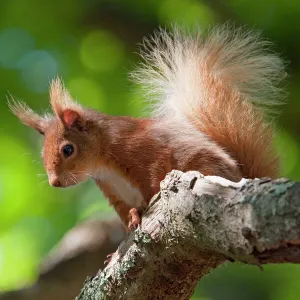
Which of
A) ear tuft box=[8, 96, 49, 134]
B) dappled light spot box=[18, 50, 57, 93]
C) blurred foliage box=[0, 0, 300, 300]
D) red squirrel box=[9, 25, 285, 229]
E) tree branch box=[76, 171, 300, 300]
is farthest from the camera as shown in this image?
dappled light spot box=[18, 50, 57, 93]

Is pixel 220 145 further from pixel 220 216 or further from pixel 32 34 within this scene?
pixel 32 34

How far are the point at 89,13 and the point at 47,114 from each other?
188 centimetres

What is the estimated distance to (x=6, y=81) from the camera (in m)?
5.20

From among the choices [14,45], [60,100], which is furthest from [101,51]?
[60,100]

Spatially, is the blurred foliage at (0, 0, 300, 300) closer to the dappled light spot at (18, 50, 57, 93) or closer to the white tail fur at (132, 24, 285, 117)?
the dappled light spot at (18, 50, 57, 93)

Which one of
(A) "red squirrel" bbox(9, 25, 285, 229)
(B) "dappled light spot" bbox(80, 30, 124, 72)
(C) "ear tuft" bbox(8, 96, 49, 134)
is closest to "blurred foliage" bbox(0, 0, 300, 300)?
(B) "dappled light spot" bbox(80, 30, 124, 72)

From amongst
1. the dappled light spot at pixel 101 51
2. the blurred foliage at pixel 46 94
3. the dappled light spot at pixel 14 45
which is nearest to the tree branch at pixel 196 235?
the blurred foliage at pixel 46 94

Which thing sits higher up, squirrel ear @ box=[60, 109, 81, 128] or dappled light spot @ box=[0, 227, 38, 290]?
squirrel ear @ box=[60, 109, 81, 128]

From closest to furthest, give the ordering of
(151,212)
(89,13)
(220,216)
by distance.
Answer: (220,216) → (151,212) → (89,13)

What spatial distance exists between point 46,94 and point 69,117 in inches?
92.2

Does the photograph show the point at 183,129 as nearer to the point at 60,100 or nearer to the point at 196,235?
the point at 60,100

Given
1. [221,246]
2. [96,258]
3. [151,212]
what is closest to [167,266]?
[151,212]

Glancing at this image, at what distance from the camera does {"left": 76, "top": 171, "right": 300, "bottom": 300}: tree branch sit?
5.02ft

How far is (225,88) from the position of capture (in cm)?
298
